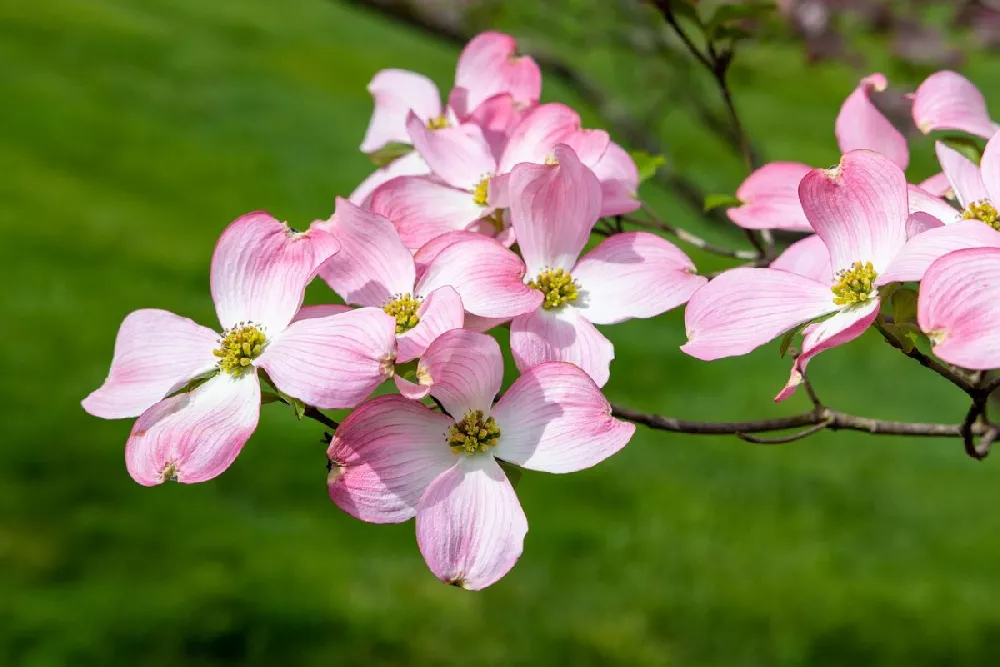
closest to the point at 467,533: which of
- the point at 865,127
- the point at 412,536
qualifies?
the point at 865,127

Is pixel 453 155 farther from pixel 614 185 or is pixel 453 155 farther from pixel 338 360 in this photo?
pixel 338 360

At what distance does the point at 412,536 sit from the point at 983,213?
225 centimetres

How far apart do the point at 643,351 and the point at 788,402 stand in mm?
653

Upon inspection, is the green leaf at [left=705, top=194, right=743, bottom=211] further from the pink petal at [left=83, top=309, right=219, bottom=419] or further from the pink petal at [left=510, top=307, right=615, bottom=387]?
the pink petal at [left=83, top=309, right=219, bottom=419]

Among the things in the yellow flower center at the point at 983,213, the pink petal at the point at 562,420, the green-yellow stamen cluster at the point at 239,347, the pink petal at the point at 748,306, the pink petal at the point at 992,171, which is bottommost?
the green-yellow stamen cluster at the point at 239,347

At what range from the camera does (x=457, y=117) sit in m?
0.96

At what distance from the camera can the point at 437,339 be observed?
0.60 m

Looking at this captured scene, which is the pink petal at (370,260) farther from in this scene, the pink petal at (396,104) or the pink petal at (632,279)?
the pink petal at (396,104)

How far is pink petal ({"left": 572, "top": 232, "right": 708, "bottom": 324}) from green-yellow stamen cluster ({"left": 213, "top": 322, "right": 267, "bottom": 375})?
235mm

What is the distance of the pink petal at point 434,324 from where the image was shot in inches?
24.9

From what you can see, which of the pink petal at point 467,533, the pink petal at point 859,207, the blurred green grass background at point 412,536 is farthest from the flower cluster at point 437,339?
the blurred green grass background at point 412,536

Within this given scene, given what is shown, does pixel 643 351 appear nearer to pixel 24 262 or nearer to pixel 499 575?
pixel 24 262

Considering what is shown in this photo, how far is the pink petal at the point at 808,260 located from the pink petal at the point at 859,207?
0.04m

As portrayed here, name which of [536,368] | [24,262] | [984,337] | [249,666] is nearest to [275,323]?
[536,368]
